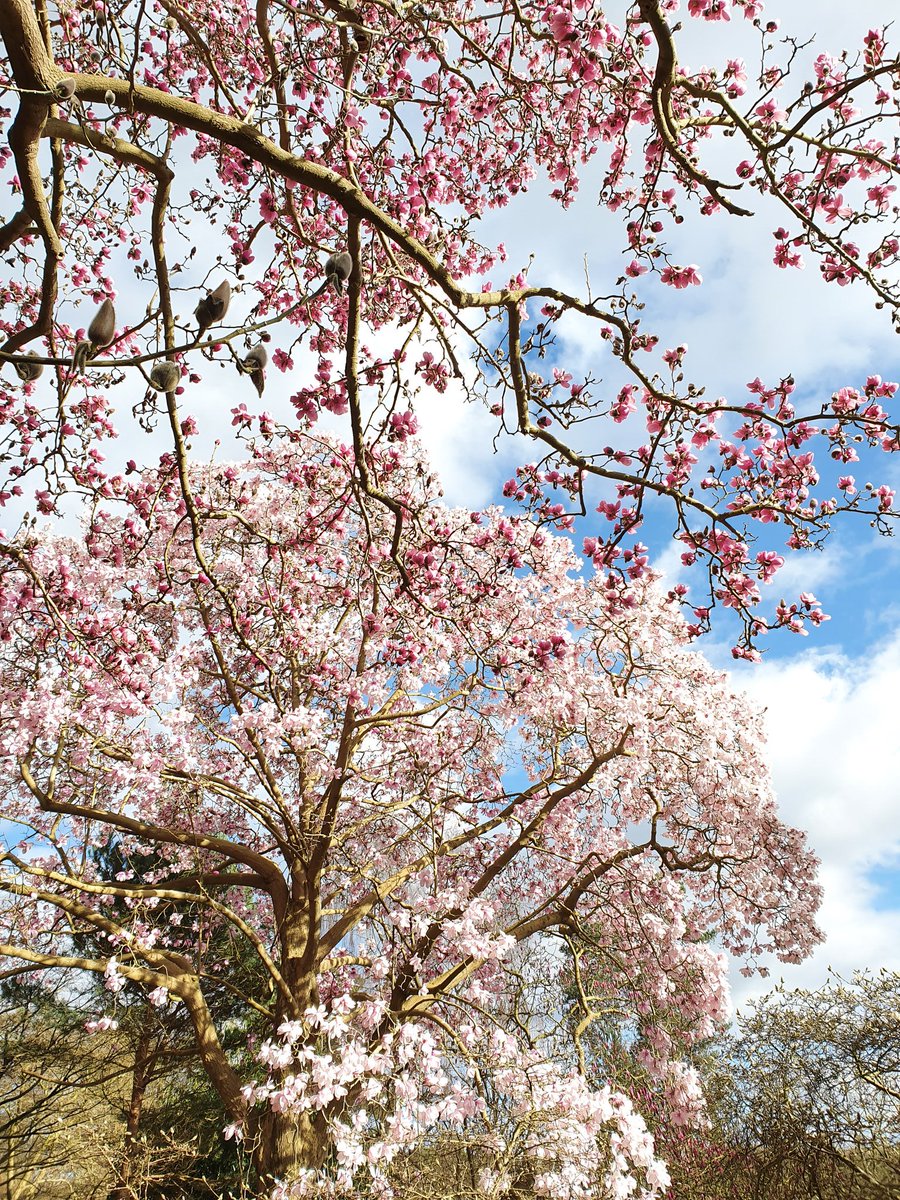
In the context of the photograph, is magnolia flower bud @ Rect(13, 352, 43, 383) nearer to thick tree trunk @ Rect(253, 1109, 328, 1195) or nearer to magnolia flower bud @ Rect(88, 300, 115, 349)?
magnolia flower bud @ Rect(88, 300, 115, 349)

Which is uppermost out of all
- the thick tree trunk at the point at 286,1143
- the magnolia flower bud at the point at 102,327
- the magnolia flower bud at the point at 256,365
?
the magnolia flower bud at the point at 256,365

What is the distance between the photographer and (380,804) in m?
7.27

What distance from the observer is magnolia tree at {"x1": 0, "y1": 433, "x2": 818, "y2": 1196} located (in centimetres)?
550

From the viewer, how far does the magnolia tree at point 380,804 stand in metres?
5.50

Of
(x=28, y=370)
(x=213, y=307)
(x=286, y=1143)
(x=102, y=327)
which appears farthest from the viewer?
(x=286, y=1143)

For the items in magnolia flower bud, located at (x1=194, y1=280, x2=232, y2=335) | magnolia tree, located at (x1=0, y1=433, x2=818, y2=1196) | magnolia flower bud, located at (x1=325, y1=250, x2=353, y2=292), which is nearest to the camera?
magnolia flower bud, located at (x1=194, y1=280, x2=232, y2=335)

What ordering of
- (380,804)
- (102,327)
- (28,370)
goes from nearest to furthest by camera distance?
(102,327)
(28,370)
(380,804)

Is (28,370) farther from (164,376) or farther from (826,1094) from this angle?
(826,1094)

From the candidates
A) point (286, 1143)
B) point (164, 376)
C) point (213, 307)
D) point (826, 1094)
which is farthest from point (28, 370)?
point (826, 1094)

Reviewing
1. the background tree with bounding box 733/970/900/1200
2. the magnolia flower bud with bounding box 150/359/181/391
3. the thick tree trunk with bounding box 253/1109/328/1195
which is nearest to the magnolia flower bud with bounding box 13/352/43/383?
the magnolia flower bud with bounding box 150/359/181/391

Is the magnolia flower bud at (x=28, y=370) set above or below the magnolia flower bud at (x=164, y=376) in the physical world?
above

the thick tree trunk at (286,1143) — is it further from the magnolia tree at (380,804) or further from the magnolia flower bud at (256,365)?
the magnolia flower bud at (256,365)

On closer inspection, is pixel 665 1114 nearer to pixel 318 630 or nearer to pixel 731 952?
pixel 731 952

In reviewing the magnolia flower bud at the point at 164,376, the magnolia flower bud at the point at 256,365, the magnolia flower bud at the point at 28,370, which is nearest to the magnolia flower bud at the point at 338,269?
the magnolia flower bud at the point at 256,365
